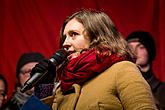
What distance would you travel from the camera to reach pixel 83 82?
1.37 metres

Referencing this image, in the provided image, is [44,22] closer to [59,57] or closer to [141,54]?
[141,54]

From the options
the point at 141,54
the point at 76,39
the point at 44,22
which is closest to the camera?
the point at 76,39

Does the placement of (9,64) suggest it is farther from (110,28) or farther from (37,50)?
(110,28)

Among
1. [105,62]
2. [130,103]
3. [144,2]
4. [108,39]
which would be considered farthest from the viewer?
[144,2]

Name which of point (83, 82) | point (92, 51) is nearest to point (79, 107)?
point (83, 82)

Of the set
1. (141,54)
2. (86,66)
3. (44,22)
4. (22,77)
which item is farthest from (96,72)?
(44,22)

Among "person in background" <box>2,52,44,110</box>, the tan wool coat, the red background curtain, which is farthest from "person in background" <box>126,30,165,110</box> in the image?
the tan wool coat

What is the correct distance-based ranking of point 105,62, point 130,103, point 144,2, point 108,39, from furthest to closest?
point 144,2, point 108,39, point 105,62, point 130,103

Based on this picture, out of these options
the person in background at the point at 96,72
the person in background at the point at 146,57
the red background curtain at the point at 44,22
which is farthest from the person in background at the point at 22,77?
the person in background at the point at 96,72

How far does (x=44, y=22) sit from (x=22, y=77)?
23.7 inches

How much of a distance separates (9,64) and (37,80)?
5.79ft

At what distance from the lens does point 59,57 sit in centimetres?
132

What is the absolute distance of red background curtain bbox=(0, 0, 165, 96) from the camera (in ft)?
9.81

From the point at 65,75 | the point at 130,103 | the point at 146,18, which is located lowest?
the point at 146,18
